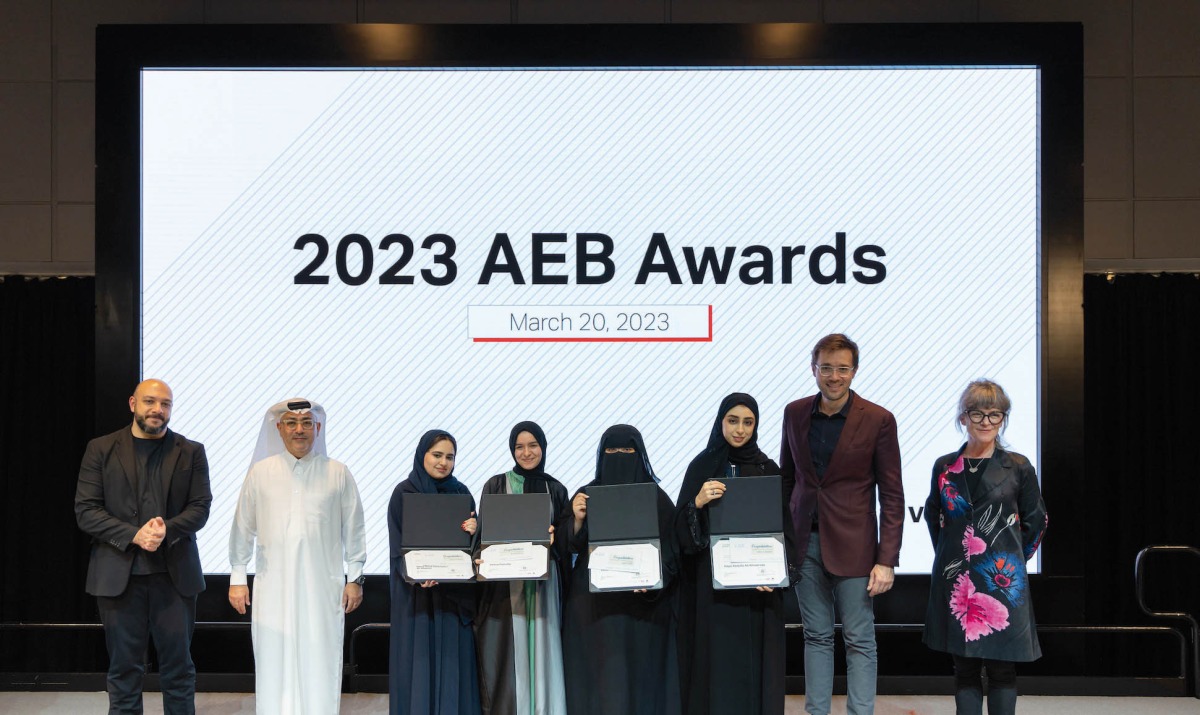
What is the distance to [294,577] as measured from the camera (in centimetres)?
407

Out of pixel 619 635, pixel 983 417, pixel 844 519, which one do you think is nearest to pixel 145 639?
pixel 619 635

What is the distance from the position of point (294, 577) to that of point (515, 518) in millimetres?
1044

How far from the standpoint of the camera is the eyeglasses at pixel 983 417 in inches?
141

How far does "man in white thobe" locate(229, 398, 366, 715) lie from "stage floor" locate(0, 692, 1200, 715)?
977mm

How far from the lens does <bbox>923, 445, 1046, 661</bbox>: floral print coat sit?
3578 mm

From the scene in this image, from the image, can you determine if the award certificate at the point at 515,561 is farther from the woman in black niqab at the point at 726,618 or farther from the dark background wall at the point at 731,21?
the dark background wall at the point at 731,21

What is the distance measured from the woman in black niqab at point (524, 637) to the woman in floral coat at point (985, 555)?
56.8 inches

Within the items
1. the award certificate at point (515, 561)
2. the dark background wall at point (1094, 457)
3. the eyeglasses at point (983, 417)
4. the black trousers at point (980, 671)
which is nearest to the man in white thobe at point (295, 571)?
the award certificate at point (515, 561)

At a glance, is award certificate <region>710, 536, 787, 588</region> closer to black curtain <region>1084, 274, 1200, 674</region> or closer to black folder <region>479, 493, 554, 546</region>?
black folder <region>479, 493, 554, 546</region>

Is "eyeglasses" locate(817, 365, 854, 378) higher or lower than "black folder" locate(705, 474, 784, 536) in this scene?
higher

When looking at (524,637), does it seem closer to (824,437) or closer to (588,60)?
(824,437)

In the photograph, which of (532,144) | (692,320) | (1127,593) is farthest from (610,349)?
(1127,593)

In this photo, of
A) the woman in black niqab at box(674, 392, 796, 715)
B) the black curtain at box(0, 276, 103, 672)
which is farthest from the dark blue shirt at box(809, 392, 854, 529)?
the black curtain at box(0, 276, 103, 672)

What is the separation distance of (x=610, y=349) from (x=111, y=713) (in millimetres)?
2874
